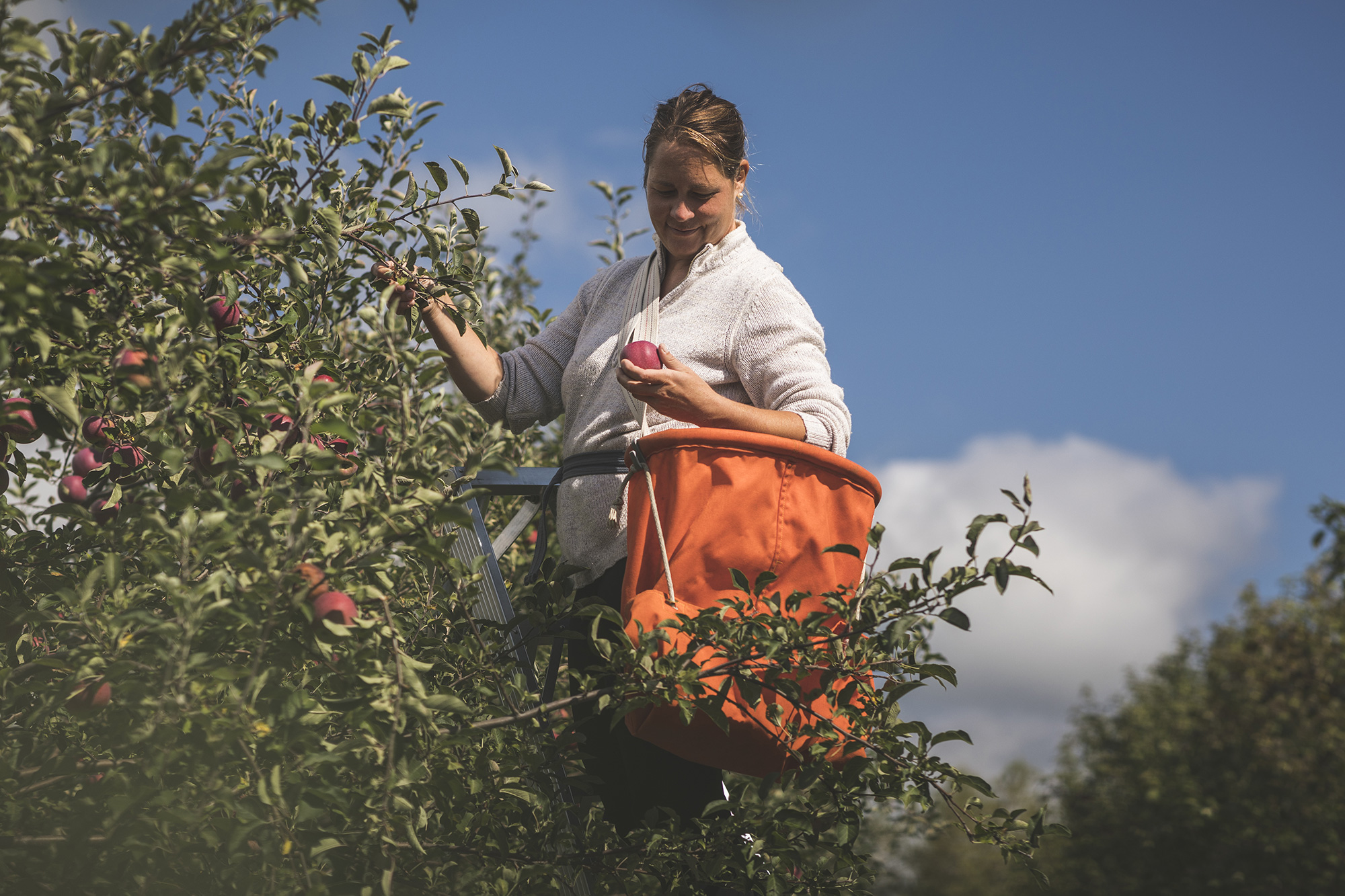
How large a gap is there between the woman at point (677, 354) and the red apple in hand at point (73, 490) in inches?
28.7

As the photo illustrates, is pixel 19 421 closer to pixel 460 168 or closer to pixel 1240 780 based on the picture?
pixel 460 168

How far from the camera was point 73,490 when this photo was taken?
181cm

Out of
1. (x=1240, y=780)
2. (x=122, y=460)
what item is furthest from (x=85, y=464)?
(x=1240, y=780)

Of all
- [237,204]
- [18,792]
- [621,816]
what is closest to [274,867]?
[18,792]

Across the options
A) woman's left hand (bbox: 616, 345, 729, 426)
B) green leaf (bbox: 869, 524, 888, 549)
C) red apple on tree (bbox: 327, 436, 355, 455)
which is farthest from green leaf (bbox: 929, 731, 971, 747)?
red apple on tree (bbox: 327, 436, 355, 455)

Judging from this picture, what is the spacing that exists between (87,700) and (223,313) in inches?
25.8

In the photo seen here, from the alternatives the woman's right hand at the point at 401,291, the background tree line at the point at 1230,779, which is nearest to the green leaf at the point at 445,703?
the woman's right hand at the point at 401,291

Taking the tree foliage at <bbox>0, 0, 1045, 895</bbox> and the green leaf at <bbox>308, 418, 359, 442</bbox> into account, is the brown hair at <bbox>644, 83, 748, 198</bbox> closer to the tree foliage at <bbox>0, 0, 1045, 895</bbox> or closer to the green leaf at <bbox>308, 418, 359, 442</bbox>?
the tree foliage at <bbox>0, 0, 1045, 895</bbox>

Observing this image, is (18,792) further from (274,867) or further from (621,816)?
(621,816)

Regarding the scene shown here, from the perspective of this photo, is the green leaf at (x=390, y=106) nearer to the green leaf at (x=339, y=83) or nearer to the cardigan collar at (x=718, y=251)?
the green leaf at (x=339, y=83)

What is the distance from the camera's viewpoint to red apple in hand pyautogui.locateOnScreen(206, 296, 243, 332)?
5.35 feet

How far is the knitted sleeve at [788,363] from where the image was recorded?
6.61 ft

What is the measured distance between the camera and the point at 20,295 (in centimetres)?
111

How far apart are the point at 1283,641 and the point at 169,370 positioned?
17.2 meters
